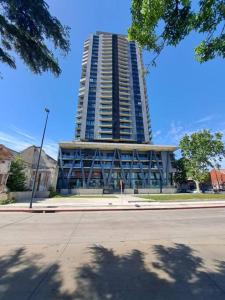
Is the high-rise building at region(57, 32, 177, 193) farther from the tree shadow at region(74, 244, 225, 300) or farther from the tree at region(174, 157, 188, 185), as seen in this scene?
the tree shadow at region(74, 244, 225, 300)

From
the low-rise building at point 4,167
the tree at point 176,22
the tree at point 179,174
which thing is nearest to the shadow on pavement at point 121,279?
the tree at point 176,22

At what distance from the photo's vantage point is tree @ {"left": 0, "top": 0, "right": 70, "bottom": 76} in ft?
13.7

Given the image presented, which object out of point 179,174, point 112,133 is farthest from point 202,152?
point 112,133

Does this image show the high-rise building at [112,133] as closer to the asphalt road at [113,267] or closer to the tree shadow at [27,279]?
the asphalt road at [113,267]

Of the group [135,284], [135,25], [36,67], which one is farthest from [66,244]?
[135,25]

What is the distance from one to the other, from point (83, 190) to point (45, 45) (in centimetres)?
5412

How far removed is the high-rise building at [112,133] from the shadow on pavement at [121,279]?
1920 inches

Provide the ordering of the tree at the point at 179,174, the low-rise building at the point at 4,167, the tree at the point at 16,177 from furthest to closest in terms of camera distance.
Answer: the tree at the point at 179,174, the tree at the point at 16,177, the low-rise building at the point at 4,167

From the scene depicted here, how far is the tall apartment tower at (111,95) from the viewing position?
89.0 meters

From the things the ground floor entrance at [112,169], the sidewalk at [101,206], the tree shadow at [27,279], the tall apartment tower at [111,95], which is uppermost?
the tall apartment tower at [111,95]

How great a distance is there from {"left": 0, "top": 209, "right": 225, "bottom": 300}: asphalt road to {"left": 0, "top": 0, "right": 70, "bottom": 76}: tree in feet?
15.4

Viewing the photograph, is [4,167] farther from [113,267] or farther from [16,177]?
[113,267]

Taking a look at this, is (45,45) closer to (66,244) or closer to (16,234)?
(66,244)

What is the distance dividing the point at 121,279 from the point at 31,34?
5.47m
